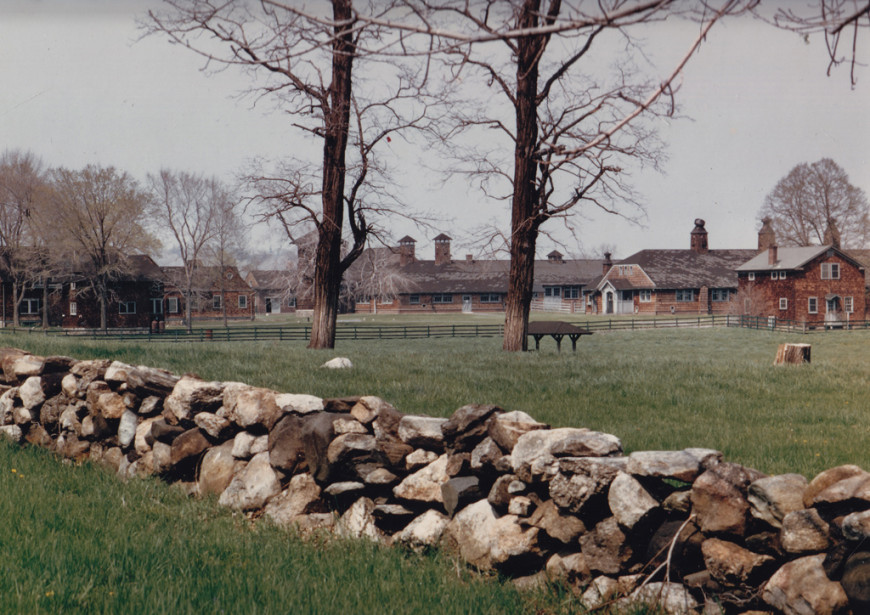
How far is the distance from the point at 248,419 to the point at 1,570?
2.16 meters

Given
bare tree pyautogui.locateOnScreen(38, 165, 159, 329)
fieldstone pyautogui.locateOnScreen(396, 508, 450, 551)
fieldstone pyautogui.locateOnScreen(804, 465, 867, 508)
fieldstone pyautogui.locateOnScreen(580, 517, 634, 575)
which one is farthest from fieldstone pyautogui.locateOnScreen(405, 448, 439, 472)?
bare tree pyautogui.locateOnScreen(38, 165, 159, 329)

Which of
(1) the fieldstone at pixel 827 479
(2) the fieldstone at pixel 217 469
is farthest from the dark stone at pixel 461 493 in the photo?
(2) the fieldstone at pixel 217 469

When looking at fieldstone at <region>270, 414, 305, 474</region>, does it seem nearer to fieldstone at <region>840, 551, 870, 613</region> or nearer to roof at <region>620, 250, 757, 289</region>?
fieldstone at <region>840, 551, 870, 613</region>

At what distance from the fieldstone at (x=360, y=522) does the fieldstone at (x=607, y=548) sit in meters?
1.72

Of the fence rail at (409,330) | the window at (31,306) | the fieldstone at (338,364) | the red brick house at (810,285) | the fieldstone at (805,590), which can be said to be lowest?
the fence rail at (409,330)

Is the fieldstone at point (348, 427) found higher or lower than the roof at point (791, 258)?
lower

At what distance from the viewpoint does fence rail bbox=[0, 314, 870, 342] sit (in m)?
44.6

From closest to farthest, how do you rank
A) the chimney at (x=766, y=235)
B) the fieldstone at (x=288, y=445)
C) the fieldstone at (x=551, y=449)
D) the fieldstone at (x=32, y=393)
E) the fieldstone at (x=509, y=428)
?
the fieldstone at (x=551, y=449) < the fieldstone at (x=509, y=428) < the fieldstone at (x=288, y=445) < the fieldstone at (x=32, y=393) < the chimney at (x=766, y=235)

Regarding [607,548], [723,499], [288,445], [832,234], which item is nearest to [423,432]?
[288,445]

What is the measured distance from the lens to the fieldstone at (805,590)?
3303 millimetres

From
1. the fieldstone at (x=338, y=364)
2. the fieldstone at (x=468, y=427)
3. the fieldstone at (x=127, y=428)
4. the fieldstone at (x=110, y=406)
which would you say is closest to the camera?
the fieldstone at (x=468, y=427)

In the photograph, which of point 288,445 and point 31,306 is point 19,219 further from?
point 288,445

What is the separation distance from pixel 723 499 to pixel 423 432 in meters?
2.21

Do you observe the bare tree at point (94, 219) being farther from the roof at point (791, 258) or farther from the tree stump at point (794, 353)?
the roof at point (791, 258)
